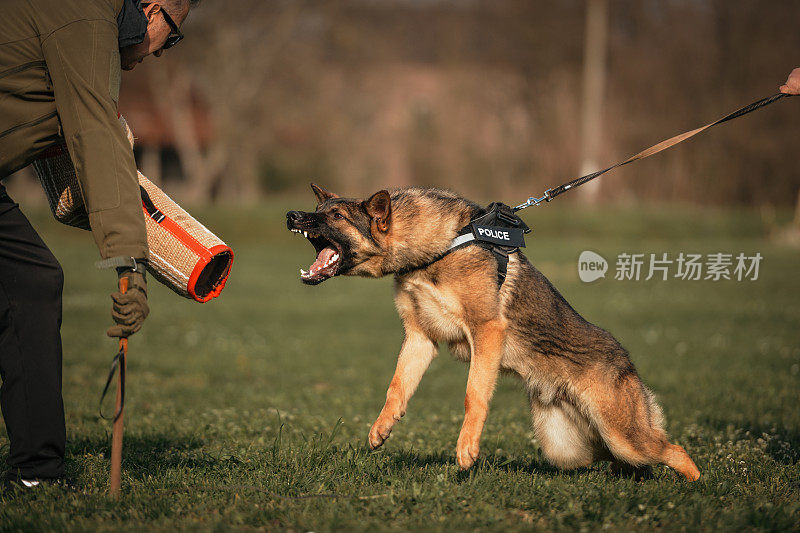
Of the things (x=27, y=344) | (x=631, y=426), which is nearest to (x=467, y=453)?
(x=631, y=426)

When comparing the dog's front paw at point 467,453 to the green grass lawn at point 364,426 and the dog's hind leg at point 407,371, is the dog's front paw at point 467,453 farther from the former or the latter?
the dog's hind leg at point 407,371

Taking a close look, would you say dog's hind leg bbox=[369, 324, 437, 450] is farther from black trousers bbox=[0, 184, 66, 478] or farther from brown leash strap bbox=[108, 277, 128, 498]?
black trousers bbox=[0, 184, 66, 478]

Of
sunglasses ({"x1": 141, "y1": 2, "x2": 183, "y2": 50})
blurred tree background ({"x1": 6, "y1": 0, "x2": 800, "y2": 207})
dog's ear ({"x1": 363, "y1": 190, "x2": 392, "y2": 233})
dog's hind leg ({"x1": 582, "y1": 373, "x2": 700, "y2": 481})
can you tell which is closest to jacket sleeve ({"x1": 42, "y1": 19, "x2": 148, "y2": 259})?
sunglasses ({"x1": 141, "y1": 2, "x2": 183, "y2": 50})

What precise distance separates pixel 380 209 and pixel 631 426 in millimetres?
2122

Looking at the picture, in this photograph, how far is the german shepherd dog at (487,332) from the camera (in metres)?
4.65

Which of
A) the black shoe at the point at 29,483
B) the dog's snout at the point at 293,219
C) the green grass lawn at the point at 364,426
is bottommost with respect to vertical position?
the black shoe at the point at 29,483

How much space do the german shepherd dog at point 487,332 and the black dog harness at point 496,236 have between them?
0.05 m

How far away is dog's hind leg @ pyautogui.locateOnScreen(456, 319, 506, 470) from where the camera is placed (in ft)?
14.6

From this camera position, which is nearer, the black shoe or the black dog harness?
the black shoe

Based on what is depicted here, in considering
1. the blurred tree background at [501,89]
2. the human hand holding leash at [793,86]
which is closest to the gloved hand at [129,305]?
the human hand holding leash at [793,86]

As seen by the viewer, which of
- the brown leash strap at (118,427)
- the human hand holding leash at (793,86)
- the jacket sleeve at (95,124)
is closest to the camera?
the jacket sleeve at (95,124)

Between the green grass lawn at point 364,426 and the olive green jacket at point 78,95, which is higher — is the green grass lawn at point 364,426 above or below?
below

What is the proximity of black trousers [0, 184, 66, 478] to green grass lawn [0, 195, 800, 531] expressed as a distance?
1.00ft

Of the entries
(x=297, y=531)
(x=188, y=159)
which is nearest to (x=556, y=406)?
(x=297, y=531)
